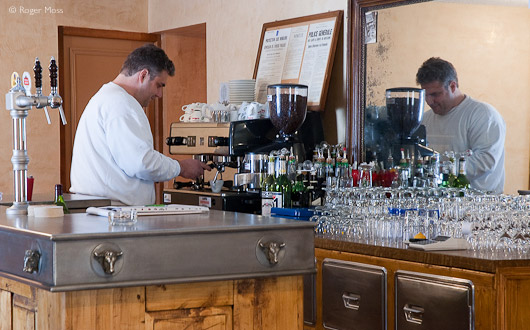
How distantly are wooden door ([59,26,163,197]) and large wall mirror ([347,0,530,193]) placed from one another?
9.40 feet

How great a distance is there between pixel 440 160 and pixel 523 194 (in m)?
0.48

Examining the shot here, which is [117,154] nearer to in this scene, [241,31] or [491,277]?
[491,277]

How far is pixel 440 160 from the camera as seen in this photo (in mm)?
4035

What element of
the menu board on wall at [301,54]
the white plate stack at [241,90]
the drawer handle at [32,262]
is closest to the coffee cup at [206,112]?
the white plate stack at [241,90]

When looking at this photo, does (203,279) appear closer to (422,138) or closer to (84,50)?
(422,138)

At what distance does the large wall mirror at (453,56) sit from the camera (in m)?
3.73

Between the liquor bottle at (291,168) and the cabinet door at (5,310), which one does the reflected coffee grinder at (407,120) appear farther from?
the cabinet door at (5,310)

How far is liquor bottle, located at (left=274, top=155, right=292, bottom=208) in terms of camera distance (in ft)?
13.4

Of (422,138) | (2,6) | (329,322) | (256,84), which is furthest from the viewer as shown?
(2,6)

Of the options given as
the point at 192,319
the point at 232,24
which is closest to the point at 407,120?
the point at 232,24

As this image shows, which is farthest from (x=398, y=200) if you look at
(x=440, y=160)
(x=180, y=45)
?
(x=180, y=45)

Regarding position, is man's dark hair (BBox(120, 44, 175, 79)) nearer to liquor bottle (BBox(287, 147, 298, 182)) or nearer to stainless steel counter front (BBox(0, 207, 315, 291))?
liquor bottle (BBox(287, 147, 298, 182))

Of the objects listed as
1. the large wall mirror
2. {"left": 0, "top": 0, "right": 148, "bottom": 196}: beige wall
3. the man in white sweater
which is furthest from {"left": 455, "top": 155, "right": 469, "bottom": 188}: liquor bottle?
{"left": 0, "top": 0, "right": 148, "bottom": 196}: beige wall

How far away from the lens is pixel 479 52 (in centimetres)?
392
